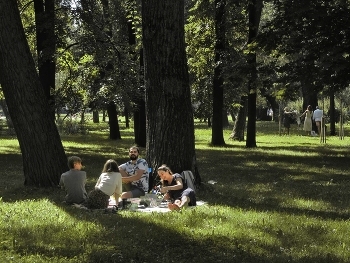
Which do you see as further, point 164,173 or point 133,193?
point 133,193

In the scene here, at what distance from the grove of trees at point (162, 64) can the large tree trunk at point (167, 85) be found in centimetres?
2

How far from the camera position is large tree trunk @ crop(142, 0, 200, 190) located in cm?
1138

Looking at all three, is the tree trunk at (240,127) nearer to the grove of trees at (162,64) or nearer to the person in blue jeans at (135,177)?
the grove of trees at (162,64)

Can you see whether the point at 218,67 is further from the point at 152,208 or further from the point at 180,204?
the point at 180,204

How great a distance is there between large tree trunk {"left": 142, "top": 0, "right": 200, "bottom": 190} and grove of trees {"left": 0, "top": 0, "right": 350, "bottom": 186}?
2 centimetres

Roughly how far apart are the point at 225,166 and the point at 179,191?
7207mm

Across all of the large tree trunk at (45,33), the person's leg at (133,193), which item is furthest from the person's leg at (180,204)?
the large tree trunk at (45,33)

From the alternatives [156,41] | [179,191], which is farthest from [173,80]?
[179,191]

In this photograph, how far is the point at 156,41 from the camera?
1142 centimetres

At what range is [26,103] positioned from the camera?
39.1 feet

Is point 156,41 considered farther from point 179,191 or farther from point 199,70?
point 199,70

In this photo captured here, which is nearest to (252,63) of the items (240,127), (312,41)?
(312,41)

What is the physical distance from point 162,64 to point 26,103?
3.17m

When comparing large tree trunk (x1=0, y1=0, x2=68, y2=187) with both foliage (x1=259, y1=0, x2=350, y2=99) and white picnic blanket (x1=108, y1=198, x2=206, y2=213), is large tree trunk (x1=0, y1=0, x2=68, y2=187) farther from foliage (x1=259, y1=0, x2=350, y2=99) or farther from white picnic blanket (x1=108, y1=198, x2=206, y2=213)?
foliage (x1=259, y1=0, x2=350, y2=99)
